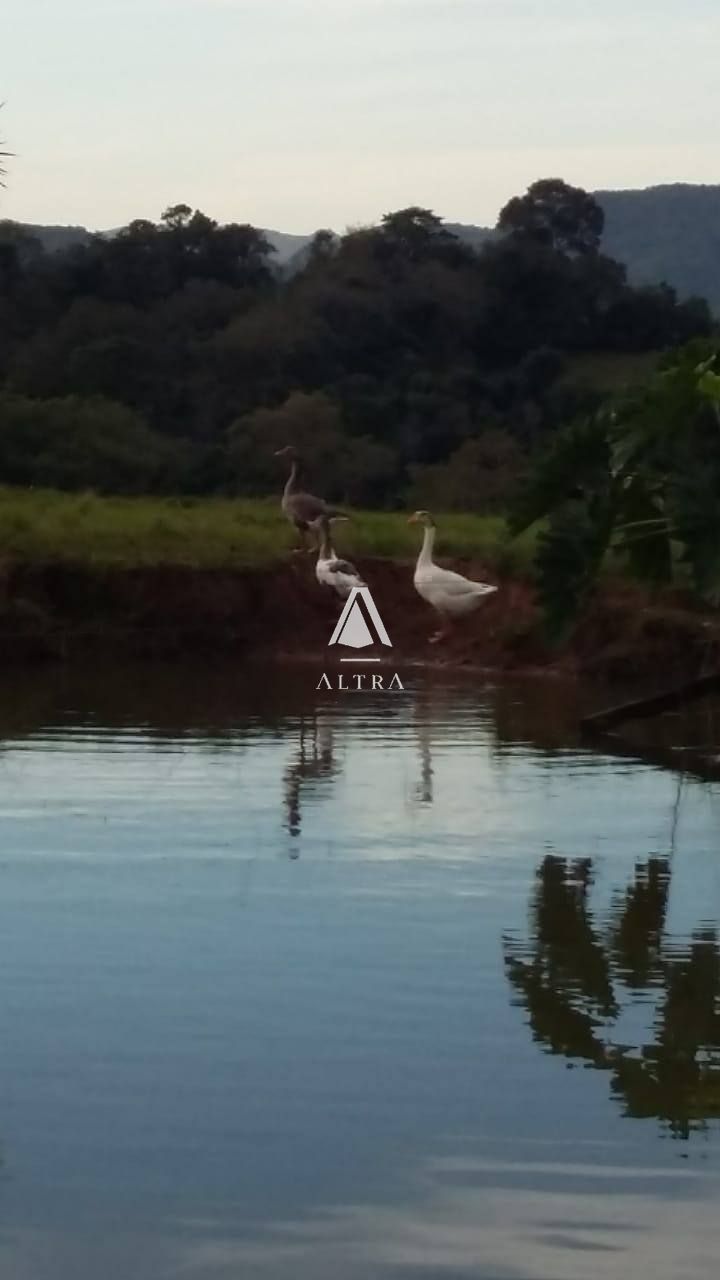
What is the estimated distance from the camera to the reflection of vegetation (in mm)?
7227

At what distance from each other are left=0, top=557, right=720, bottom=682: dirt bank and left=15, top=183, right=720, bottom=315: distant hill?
96.3m

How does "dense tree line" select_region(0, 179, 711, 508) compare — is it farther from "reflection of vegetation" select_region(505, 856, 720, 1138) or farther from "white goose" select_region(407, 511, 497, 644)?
"reflection of vegetation" select_region(505, 856, 720, 1138)

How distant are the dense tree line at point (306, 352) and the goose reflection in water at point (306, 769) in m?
22.3

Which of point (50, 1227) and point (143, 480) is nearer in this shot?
point (50, 1227)

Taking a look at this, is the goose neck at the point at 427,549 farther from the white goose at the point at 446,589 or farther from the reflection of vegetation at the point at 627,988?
the reflection of vegetation at the point at 627,988

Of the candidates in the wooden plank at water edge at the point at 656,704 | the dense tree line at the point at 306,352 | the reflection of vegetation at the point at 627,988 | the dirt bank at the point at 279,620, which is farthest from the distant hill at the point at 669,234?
the reflection of vegetation at the point at 627,988

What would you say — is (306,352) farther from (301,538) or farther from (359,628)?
(359,628)

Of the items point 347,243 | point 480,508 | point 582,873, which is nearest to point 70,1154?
point 582,873

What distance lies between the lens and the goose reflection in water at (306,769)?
12344 millimetres

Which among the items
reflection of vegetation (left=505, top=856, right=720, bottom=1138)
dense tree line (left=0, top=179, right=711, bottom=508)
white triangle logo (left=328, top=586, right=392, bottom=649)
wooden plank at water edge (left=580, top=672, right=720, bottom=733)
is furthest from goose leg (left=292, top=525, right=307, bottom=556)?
reflection of vegetation (left=505, top=856, right=720, bottom=1138)

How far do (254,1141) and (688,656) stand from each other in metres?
16.1

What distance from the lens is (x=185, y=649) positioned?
79.0ft

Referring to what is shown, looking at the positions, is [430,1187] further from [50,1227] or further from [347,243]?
[347,243]

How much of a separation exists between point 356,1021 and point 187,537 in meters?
18.2
